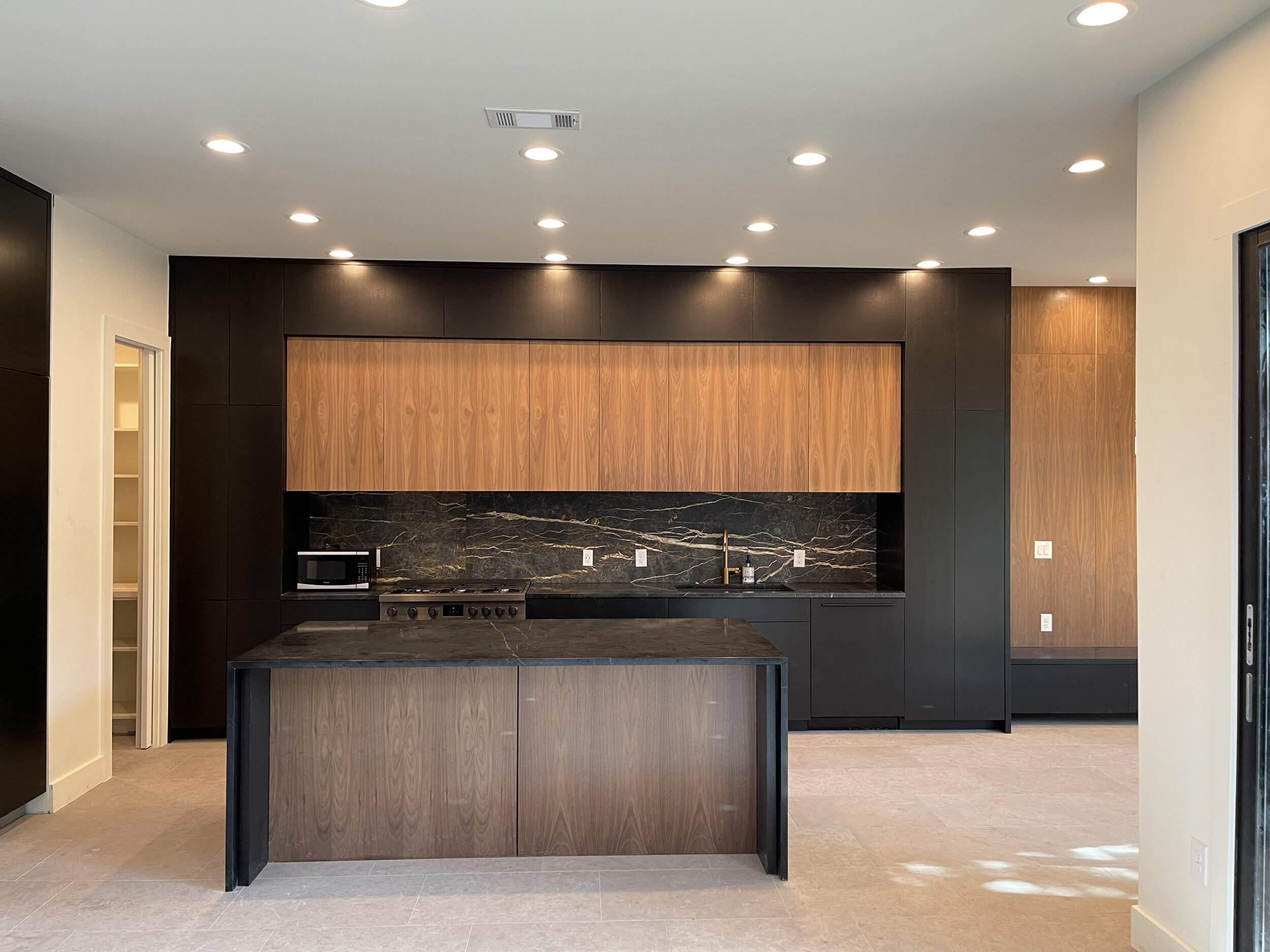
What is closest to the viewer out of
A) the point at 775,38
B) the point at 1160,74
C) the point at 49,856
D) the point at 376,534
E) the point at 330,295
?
the point at 775,38

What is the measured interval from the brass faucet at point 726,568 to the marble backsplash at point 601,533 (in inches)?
2.1

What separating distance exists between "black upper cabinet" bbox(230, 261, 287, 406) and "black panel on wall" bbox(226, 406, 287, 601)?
106 millimetres

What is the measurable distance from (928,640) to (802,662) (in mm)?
773

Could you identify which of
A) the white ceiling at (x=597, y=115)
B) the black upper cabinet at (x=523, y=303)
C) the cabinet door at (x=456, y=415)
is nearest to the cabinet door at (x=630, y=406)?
the black upper cabinet at (x=523, y=303)

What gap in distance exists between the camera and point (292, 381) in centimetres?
540

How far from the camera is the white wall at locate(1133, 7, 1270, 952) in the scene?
252cm

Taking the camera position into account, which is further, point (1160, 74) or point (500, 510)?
point (500, 510)

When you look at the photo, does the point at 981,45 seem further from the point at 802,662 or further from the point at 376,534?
the point at 376,534

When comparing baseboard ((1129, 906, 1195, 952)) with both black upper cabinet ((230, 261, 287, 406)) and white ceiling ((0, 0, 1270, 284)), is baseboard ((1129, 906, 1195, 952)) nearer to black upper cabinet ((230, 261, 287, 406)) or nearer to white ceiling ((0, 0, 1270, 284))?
white ceiling ((0, 0, 1270, 284))

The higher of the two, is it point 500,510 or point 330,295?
point 330,295

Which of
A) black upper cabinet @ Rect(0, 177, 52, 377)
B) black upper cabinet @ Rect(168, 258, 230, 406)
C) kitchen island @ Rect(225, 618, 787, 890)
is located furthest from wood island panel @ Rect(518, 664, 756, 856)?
black upper cabinet @ Rect(168, 258, 230, 406)

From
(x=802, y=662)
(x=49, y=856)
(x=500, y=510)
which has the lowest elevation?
(x=49, y=856)

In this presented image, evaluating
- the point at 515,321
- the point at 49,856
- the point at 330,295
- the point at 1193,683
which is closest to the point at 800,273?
the point at 515,321

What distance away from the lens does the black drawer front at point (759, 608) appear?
17.8 feet
